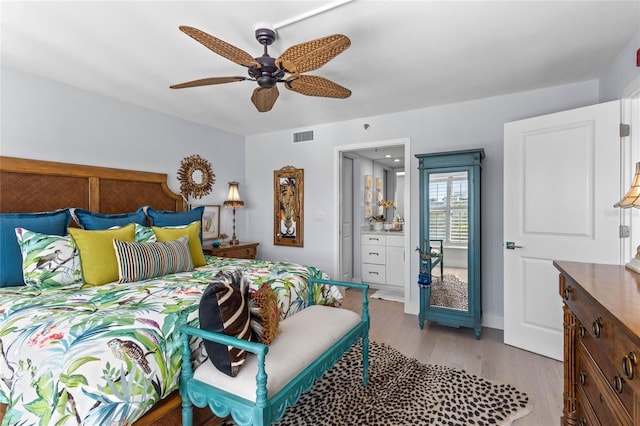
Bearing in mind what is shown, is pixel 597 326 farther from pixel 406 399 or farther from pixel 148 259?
pixel 148 259

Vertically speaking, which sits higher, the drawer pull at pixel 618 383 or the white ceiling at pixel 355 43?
the white ceiling at pixel 355 43

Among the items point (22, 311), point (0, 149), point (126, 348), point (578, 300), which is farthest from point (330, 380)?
point (0, 149)

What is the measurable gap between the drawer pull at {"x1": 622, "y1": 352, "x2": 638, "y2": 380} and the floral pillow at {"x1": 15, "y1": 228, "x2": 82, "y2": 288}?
2881 mm

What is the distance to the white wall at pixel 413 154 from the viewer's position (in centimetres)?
321

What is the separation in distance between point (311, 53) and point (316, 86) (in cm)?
48

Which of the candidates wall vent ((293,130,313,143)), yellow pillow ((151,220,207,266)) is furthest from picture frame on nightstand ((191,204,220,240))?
wall vent ((293,130,313,143))

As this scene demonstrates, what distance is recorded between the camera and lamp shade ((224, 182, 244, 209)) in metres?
4.46

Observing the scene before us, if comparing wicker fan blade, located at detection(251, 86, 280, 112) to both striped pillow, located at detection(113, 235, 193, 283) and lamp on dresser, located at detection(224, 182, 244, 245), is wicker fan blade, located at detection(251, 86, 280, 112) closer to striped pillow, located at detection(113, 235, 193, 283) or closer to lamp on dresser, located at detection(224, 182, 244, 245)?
striped pillow, located at detection(113, 235, 193, 283)

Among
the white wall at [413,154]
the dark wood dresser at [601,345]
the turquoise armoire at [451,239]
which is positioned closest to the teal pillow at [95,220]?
the white wall at [413,154]

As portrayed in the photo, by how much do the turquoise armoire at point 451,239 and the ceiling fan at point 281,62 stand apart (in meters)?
1.51

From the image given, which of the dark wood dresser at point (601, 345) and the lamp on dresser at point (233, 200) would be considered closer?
the dark wood dresser at point (601, 345)

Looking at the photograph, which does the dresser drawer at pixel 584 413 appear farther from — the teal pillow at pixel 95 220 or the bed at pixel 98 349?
the teal pillow at pixel 95 220

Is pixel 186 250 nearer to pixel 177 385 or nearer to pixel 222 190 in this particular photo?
pixel 177 385

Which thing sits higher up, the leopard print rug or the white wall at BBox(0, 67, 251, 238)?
the white wall at BBox(0, 67, 251, 238)
